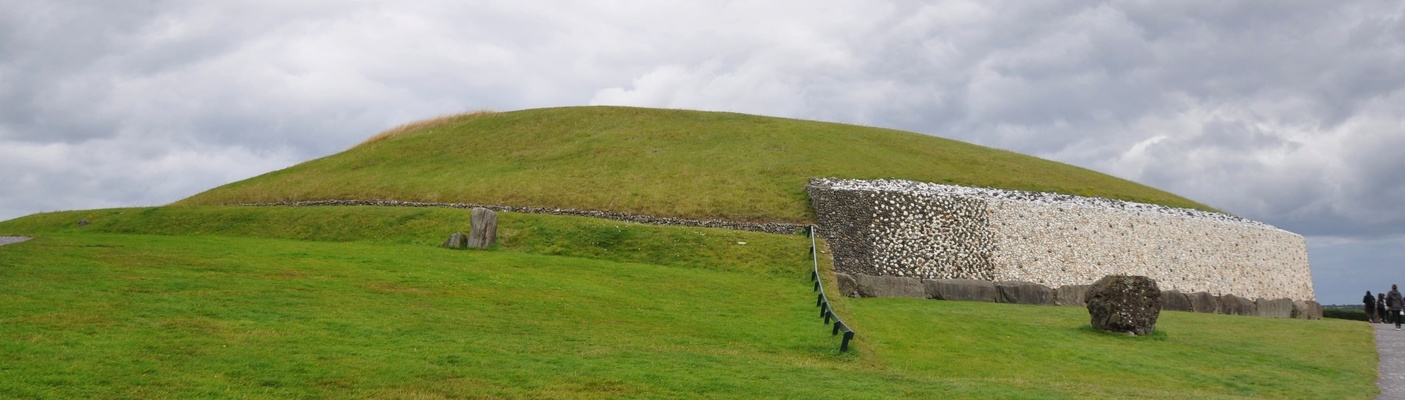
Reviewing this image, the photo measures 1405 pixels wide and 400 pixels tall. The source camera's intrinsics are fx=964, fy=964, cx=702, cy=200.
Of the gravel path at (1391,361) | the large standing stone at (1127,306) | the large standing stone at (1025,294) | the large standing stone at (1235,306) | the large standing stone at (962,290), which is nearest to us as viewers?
the gravel path at (1391,361)

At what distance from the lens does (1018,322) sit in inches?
1070

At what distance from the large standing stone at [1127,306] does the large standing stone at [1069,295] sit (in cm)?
840

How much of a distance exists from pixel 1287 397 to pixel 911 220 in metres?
21.0

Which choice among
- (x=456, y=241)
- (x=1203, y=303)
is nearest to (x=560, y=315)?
(x=456, y=241)

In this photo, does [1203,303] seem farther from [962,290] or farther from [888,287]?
[888,287]

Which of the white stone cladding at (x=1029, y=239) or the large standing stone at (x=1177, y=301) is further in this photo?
the white stone cladding at (x=1029, y=239)

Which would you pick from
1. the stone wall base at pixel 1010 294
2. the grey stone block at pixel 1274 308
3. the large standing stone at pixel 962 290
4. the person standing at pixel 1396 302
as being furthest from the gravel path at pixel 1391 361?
the large standing stone at pixel 962 290

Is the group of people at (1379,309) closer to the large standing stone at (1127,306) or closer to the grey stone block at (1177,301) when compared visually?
the grey stone block at (1177,301)

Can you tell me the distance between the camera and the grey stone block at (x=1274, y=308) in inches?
1543

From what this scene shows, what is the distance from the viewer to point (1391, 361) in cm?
2408

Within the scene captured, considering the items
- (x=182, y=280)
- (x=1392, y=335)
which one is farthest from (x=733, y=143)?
(x=182, y=280)

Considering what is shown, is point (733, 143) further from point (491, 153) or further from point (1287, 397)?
point (1287, 397)

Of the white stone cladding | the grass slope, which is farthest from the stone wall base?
the grass slope

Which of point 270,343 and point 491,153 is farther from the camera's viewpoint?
point 491,153
